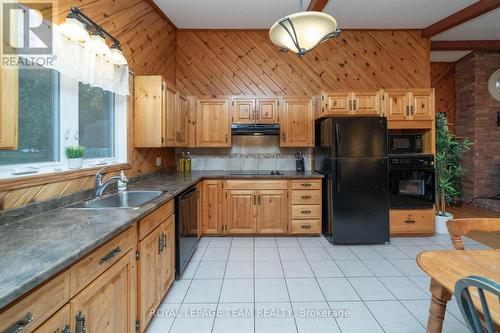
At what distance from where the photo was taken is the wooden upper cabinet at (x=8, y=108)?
100cm

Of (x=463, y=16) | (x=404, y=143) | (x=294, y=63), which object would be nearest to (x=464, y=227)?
(x=404, y=143)

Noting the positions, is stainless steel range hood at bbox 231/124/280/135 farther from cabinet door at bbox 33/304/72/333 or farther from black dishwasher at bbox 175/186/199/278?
cabinet door at bbox 33/304/72/333

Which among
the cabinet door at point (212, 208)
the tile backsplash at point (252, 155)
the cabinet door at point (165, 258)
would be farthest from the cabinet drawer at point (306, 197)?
the cabinet door at point (165, 258)

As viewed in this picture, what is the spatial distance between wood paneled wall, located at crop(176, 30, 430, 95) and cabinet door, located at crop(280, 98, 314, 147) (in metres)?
0.47

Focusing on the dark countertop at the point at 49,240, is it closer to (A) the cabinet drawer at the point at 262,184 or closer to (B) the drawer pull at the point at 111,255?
(B) the drawer pull at the point at 111,255

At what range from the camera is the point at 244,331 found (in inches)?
69.1

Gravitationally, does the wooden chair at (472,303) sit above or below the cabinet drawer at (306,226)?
above

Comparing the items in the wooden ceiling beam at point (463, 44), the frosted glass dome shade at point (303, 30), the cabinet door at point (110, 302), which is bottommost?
the cabinet door at point (110, 302)

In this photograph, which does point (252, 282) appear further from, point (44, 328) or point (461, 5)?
point (461, 5)

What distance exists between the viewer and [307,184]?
3.53m

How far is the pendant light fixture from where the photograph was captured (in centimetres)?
177

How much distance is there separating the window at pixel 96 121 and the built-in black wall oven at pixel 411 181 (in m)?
3.57

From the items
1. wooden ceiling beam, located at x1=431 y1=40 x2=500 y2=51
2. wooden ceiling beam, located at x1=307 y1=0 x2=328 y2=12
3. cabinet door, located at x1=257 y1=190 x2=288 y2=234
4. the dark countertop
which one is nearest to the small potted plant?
the dark countertop

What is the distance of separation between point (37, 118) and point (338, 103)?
11.1 ft
